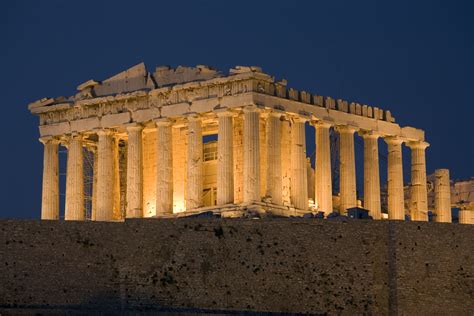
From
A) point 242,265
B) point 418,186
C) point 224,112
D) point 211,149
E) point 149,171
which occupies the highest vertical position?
point 224,112

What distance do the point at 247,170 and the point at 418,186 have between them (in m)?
16.1

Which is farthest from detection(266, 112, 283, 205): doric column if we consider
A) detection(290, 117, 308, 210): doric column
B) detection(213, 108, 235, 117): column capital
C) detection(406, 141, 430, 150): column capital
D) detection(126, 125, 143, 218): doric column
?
detection(406, 141, 430, 150): column capital

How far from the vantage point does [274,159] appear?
315 feet

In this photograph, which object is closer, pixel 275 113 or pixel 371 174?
pixel 275 113

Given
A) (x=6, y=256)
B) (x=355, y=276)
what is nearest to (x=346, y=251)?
(x=355, y=276)

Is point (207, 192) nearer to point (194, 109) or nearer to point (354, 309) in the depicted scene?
point (194, 109)

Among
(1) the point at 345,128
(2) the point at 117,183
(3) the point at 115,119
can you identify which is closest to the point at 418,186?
(1) the point at 345,128

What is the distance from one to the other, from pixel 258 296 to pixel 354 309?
4.63 metres

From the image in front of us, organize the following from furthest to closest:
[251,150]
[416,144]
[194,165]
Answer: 1. [416,144]
2. [194,165]
3. [251,150]

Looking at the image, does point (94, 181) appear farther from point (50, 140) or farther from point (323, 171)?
point (323, 171)

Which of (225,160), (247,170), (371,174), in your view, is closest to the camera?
(247,170)

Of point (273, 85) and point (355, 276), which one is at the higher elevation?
point (273, 85)

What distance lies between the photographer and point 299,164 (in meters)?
97.9

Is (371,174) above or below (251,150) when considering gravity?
below
